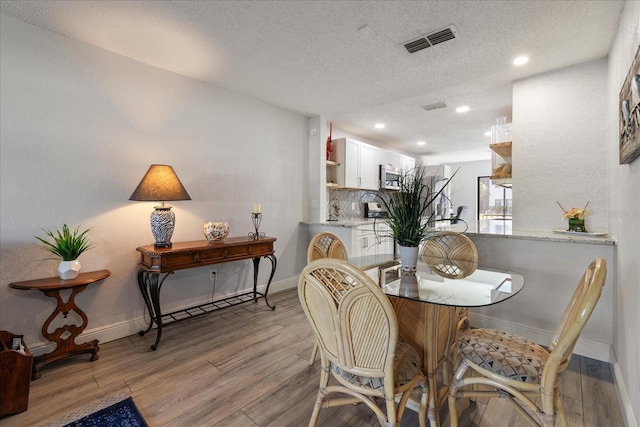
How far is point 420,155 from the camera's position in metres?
Result: 7.61

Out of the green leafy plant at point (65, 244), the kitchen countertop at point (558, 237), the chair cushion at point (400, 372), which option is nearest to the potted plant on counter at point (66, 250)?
the green leafy plant at point (65, 244)

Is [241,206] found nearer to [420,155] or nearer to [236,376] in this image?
[236,376]

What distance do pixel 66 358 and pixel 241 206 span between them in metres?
2.04

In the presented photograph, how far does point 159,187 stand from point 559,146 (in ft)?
11.8

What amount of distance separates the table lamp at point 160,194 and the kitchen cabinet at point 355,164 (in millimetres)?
2758

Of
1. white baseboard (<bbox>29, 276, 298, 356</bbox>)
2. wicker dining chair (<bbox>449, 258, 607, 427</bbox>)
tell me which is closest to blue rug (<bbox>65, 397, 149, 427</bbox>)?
white baseboard (<bbox>29, 276, 298, 356</bbox>)

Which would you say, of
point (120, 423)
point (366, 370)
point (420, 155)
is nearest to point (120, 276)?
point (120, 423)

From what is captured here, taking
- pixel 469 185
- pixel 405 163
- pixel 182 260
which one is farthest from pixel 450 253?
pixel 469 185

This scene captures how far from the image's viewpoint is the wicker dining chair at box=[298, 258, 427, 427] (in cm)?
115

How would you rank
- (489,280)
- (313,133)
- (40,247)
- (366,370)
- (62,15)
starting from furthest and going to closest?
(313,133)
(40,247)
(62,15)
(489,280)
(366,370)

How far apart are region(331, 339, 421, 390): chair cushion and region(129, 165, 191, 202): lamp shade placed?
194 cm

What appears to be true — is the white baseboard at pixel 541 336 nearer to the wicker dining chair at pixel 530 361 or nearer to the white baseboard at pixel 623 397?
the white baseboard at pixel 623 397

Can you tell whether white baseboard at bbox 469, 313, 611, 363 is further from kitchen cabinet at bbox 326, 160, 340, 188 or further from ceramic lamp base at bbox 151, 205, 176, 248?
ceramic lamp base at bbox 151, 205, 176, 248

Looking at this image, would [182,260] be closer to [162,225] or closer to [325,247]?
[162,225]
